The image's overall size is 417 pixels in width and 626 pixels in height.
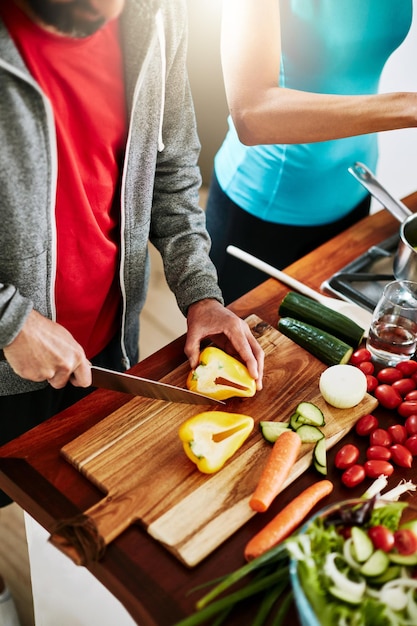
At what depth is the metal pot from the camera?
172 cm

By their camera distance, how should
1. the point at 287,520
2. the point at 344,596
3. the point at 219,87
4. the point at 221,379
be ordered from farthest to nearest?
1. the point at 219,87
2. the point at 221,379
3. the point at 287,520
4. the point at 344,596

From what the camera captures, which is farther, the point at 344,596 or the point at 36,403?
the point at 36,403

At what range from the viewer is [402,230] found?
5.67 ft

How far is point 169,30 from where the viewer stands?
142cm

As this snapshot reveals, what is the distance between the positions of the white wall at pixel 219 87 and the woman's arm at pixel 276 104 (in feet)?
5.21

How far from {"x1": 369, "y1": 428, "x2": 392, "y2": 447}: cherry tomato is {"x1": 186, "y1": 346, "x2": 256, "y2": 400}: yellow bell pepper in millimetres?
276

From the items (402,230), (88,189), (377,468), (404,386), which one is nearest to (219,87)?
(402,230)

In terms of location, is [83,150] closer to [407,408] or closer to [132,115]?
[132,115]

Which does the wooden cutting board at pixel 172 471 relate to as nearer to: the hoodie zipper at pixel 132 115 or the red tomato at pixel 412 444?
the red tomato at pixel 412 444

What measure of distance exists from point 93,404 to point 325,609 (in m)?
0.73

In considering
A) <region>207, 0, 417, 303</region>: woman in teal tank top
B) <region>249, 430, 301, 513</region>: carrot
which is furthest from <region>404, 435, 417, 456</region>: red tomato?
<region>207, 0, 417, 303</region>: woman in teal tank top

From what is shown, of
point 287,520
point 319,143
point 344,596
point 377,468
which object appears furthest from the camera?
point 319,143

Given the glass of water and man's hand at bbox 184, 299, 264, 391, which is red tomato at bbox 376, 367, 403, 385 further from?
man's hand at bbox 184, 299, 264, 391

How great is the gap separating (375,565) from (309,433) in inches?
16.8
